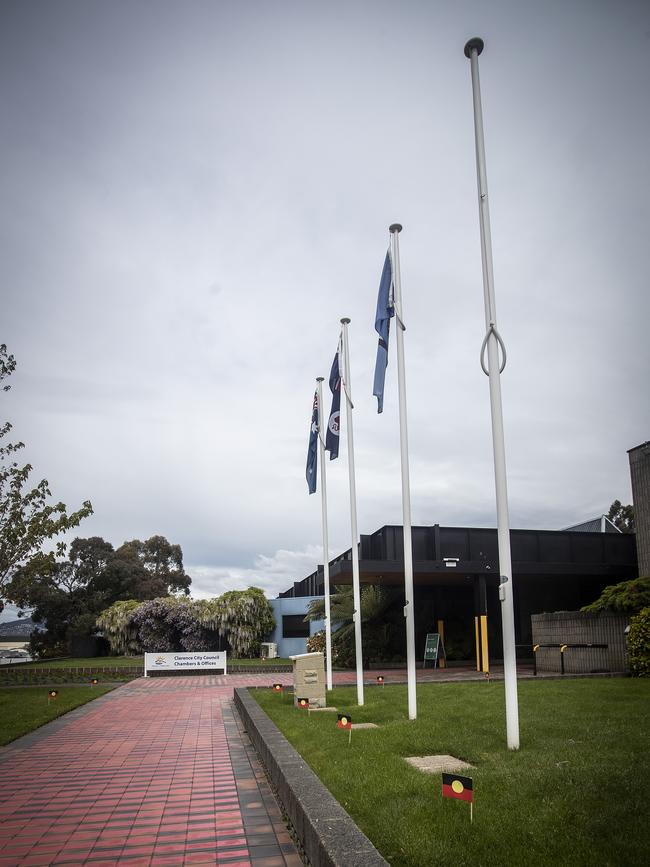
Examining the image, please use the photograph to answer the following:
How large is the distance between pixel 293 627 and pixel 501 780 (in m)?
32.4

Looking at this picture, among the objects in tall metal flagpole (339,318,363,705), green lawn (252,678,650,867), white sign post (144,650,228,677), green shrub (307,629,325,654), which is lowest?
white sign post (144,650,228,677)

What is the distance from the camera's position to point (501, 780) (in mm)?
5816

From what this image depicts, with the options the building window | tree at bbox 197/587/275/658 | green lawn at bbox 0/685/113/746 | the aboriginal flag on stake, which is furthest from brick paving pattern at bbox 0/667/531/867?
the building window

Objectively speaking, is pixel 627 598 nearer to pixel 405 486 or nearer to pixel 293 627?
pixel 405 486

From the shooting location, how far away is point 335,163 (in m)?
12.6

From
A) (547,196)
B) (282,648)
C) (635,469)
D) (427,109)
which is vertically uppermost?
(427,109)

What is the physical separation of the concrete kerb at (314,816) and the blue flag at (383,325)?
5.73 meters

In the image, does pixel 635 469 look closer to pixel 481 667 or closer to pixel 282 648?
pixel 481 667

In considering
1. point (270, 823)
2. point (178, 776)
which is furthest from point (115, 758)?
point (270, 823)

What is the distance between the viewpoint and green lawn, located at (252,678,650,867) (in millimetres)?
4227

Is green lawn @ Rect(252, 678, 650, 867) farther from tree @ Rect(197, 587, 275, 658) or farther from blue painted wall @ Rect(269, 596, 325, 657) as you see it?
blue painted wall @ Rect(269, 596, 325, 657)

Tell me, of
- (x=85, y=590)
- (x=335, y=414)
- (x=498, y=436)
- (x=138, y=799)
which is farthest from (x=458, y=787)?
(x=85, y=590)

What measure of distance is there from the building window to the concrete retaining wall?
716 inches

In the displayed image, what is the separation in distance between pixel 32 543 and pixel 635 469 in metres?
17.2
